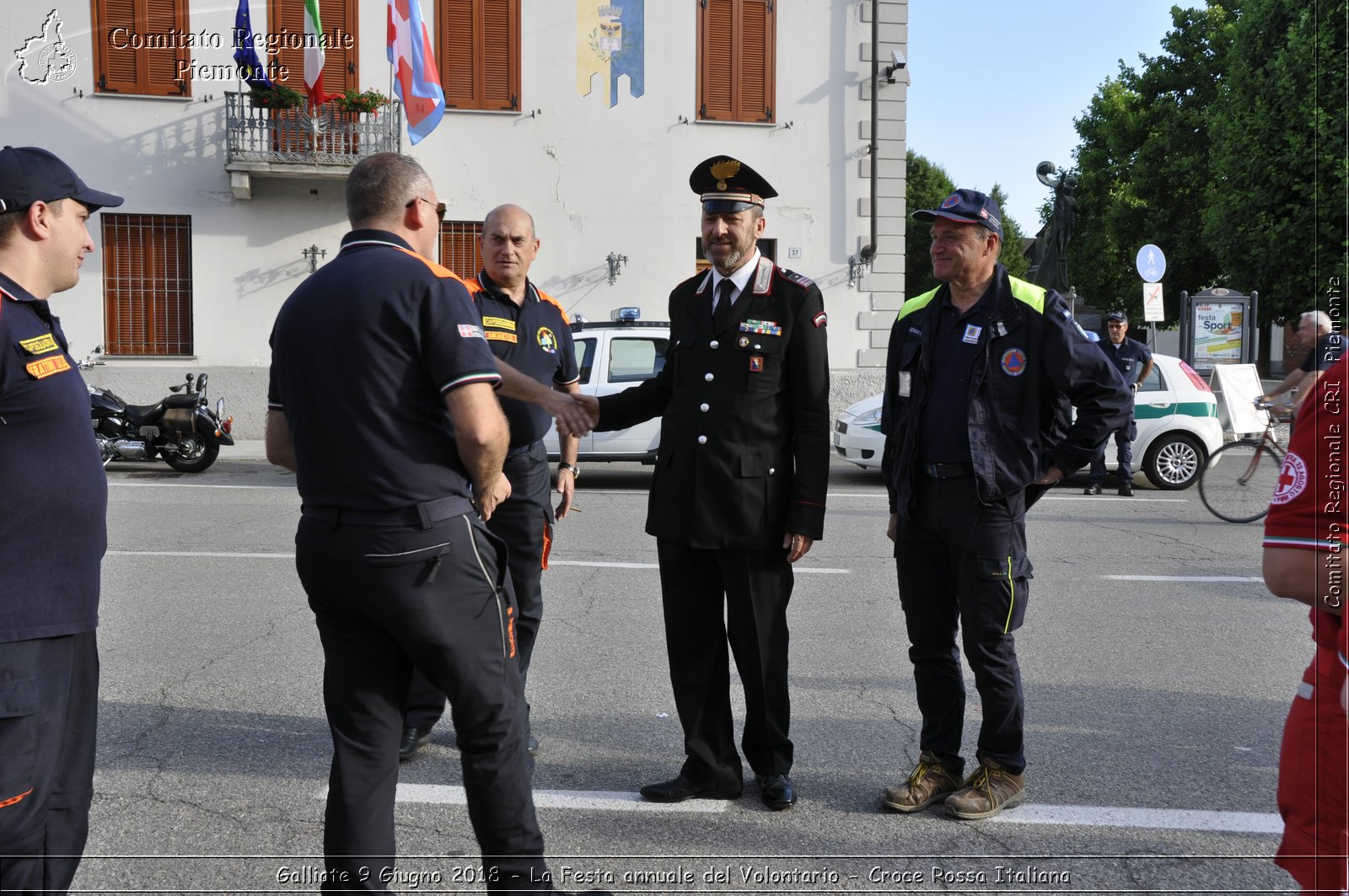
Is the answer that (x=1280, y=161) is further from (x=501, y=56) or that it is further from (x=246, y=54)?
(x=246, y=54)

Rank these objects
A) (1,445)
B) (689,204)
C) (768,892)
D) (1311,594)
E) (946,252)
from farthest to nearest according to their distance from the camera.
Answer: (689,204)
(946,252)
(768,892)
(1,445)
(1311,594)

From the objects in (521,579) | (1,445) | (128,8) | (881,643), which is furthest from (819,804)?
(128,8)

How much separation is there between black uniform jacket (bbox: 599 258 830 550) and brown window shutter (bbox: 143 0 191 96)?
657 inches

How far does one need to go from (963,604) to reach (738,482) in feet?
2.84

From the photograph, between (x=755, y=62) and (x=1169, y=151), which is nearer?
(x=755, y=62)

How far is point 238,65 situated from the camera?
1773 centimetres

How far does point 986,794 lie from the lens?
153 inches

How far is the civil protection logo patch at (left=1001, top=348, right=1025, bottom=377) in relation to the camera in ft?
12.8

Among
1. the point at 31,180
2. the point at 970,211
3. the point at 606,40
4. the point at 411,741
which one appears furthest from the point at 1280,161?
the point at 31,180

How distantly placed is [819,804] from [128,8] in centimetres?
1830

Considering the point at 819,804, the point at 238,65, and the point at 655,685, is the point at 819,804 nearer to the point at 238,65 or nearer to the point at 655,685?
the point at 655,685

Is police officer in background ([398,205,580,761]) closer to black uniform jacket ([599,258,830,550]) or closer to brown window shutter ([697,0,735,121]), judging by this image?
black uniform jacket ([599,258,830,550])

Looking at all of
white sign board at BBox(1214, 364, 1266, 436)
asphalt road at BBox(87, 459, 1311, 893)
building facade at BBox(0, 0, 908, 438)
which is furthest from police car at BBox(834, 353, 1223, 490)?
building facade at BBox(0, 0, 908, 438)

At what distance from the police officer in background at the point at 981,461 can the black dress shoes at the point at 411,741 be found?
178 cm
